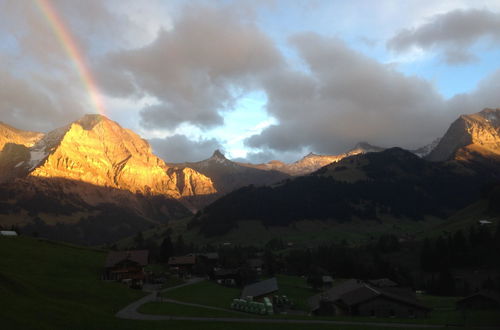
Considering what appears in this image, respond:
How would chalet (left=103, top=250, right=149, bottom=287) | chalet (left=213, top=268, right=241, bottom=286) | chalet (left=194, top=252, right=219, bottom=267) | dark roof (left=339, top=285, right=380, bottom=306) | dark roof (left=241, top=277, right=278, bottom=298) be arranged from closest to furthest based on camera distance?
dark roof (left=339, top=285, right=380, bottom=306) → dark roof (left=241, top=277, right=278, bottom=298) → chalet (left=103, top=250, right=149, bottom=287) → chalet (left=213, top=268, right=241, bottom=286) → chalet (left=194, top=252, right=219, bottom=267)

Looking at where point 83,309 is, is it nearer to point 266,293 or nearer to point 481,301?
point 266,293

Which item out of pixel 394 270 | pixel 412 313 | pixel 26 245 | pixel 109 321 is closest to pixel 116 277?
pixel 26 245

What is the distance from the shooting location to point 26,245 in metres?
134

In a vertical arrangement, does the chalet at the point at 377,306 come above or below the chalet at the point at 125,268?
below

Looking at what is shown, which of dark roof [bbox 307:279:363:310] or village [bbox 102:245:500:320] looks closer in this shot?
village [bbox 102:245:500:320]

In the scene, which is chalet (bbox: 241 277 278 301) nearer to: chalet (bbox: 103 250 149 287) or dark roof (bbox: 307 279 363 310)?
dark roof (bbox: 307 279 363 310)

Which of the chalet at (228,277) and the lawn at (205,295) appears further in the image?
the chalet at (228,277)

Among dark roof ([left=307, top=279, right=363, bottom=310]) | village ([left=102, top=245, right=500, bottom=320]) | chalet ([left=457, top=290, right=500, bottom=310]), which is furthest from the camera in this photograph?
chalet ([left=457, top=290, right=500, bottom=310])

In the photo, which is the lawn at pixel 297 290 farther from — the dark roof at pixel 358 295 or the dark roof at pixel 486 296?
the dark roof at pixel 486 296

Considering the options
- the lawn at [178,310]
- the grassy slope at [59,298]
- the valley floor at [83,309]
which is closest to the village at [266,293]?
the lawn at [178,310]

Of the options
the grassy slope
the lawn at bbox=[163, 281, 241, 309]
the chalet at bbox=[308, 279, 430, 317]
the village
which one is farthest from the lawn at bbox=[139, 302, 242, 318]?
the chalet at bbox=[308, 279, 430, 317]

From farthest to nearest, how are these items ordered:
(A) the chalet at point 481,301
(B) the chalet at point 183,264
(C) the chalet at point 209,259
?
1. (C) the chalet at point 209,259
2. (B) the chalet at point 183,264
3. (A) the chalet at point 481,301

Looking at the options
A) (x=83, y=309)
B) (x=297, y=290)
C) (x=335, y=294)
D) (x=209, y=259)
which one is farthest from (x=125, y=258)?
(x=83, y=309)

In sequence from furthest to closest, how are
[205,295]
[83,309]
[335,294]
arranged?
1. [205,295]
2. [335,294]
3. [83,309]
